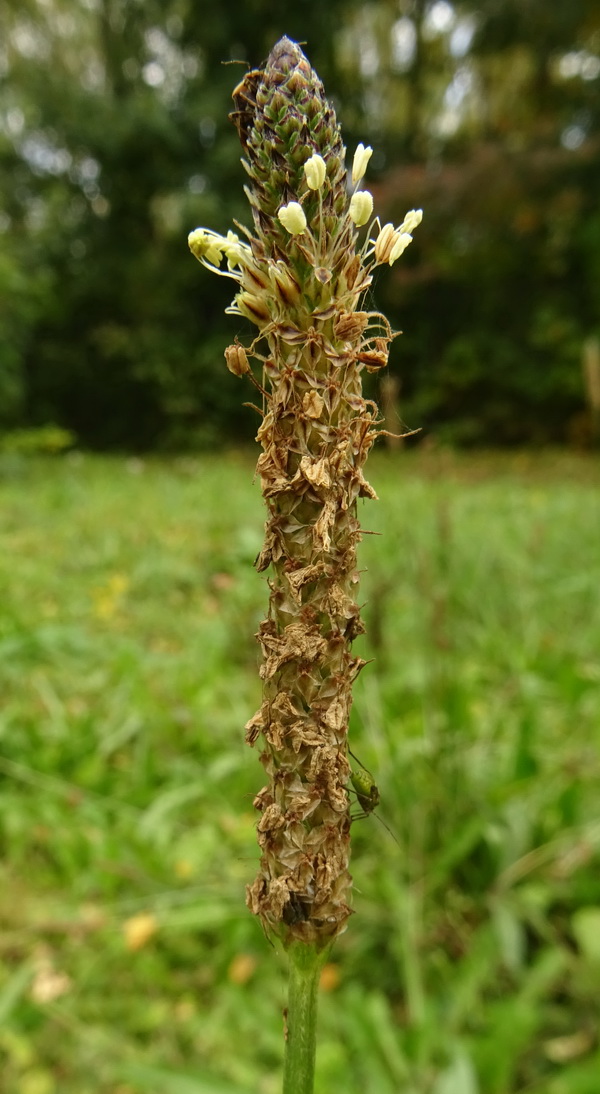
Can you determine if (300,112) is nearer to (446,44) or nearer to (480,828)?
(480,828)

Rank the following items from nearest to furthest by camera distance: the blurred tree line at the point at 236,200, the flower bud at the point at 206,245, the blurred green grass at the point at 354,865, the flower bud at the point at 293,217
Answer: the flower bud at the point at 293,217 < the flower bud at the point at 206,245 < the blurred green grass at the point at 354,865 < the blurred tree line at the point at 236,200

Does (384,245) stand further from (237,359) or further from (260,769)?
(260,769)

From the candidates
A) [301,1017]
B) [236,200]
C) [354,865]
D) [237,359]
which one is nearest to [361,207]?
[237,359]

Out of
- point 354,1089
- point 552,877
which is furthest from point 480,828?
point 354,1089

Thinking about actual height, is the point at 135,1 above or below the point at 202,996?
above

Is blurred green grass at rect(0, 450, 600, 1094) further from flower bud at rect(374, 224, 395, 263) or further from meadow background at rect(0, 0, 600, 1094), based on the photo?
flower bud at rect(374, 224, 395, 263)

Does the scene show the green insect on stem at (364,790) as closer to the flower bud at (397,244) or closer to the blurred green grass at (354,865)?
the flower bud at (397,244)

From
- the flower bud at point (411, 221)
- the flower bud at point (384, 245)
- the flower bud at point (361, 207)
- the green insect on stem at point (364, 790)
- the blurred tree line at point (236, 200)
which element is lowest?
the green insect on stem at point (364, 790)

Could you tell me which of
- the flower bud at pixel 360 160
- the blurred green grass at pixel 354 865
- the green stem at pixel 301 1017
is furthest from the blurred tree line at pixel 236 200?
the green stem at pixel 301 1017
